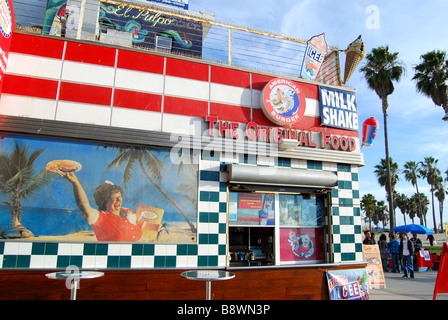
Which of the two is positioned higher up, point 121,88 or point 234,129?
point 121,88

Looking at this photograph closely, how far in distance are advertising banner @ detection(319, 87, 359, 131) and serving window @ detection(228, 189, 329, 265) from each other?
1.88 m

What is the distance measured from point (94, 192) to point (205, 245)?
2.35 meters

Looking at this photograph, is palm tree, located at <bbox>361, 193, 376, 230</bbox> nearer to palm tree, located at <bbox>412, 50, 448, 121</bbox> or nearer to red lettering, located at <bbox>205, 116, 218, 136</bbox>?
palm tree, located at <bbox>412, 50, 448, 121</bbox>

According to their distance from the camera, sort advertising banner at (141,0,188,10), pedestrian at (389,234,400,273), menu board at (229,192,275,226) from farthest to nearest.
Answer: advertising banner at (141,0,188,10) < pedestrian at (389,234,400,273) < menu board at (229,192,275,226)

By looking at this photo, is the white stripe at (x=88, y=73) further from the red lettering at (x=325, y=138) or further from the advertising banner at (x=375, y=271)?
the advertising banner at (x=375, y=271)

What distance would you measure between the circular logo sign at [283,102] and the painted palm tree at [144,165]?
279 centimetres

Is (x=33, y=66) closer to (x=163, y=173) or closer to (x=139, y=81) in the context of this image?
(x=139, y=81)

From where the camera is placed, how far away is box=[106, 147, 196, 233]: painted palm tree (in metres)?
6.03

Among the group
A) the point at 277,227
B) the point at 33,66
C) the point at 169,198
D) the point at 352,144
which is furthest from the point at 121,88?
the point at 352,144

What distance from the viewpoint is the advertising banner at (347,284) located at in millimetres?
6879

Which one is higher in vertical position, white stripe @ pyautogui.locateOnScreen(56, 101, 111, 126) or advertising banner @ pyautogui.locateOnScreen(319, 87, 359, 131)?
advertising banner @ pyautogui.locateOnScreen(319, 87, 359, 131)

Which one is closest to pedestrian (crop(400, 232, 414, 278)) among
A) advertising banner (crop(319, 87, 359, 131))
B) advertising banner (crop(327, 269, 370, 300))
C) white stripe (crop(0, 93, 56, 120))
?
advertising banner (crop(327, 269, 370, 300))

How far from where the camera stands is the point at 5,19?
5.41 metres
